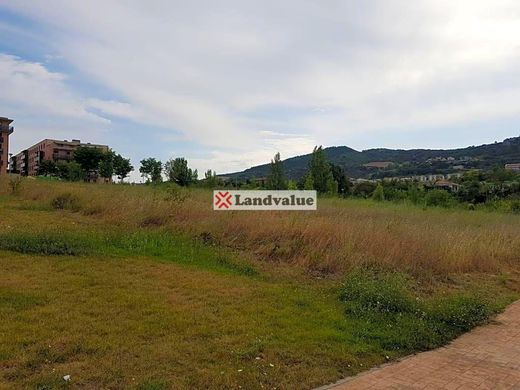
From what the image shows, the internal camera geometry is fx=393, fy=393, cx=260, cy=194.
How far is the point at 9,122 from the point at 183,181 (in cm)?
6278

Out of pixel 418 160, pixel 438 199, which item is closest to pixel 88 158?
pixel 438 199

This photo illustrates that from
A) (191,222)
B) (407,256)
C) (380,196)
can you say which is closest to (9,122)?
(380,196)

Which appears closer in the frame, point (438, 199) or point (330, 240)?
point (330, 240)

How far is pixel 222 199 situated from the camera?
13000mm

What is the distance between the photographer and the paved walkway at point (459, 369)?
3.20 m

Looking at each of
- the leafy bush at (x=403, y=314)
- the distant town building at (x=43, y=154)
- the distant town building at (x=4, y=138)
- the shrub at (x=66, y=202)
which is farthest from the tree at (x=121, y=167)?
the leafy bush at (x=403, y=314)

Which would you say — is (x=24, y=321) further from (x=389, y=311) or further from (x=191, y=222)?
(x=191, y=222)

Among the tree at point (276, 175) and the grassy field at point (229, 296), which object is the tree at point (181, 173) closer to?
the tree at point (276, 175)

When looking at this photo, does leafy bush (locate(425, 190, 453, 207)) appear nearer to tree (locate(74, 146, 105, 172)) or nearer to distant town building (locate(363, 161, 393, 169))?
distant town building (locate(363, 161, 393, 169))

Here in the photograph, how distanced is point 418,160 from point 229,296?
72636 millimetres

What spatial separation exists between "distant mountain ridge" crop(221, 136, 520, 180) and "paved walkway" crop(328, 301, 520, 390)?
52.5m

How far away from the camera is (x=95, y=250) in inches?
280

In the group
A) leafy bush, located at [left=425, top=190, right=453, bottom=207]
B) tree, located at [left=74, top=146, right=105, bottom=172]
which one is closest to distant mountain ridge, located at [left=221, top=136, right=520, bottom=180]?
tree, located at [left=74, top=146, right=105, bottom=172]

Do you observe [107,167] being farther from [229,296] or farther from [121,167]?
[229,296]
